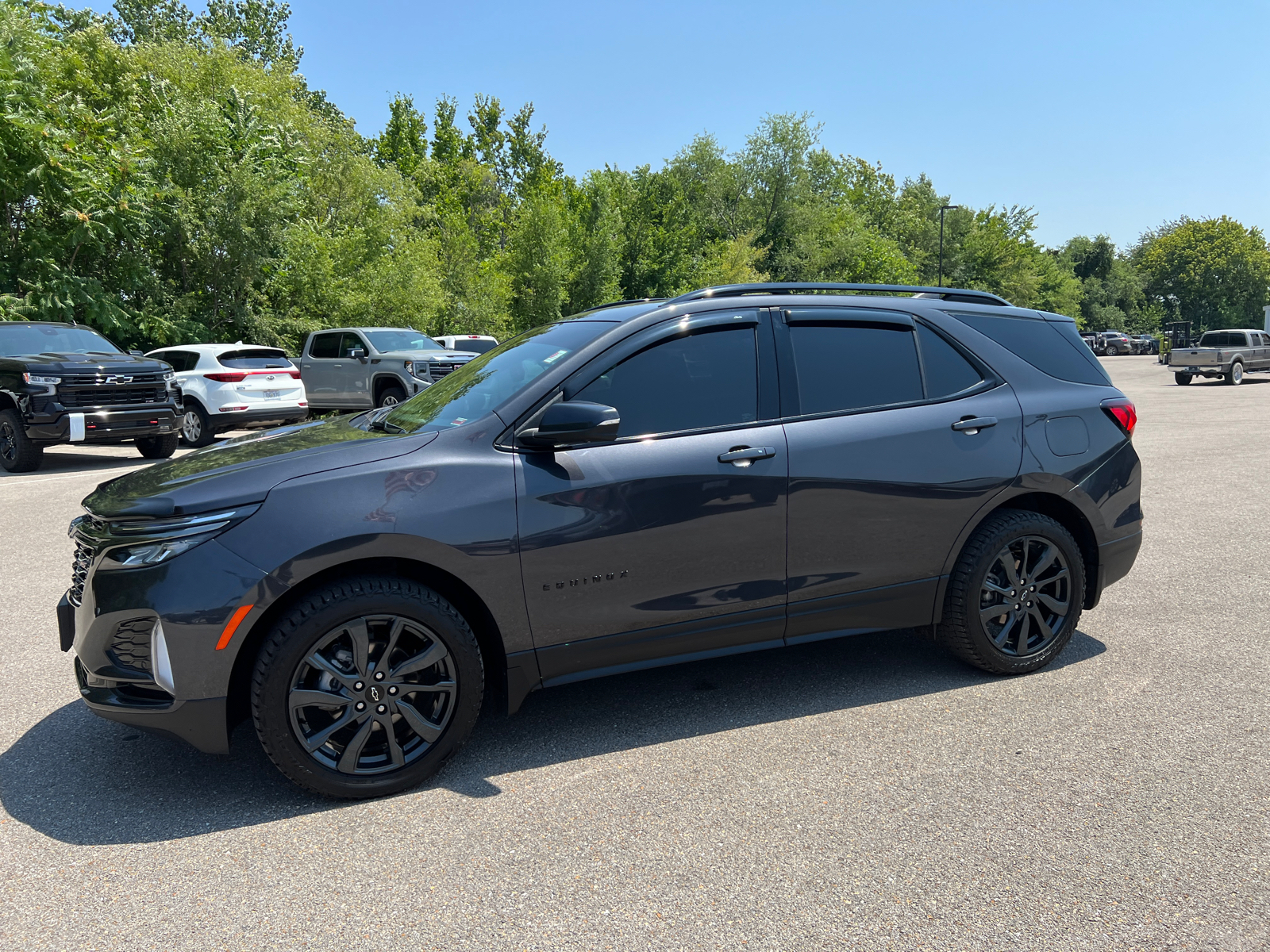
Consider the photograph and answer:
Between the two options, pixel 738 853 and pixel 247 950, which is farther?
pixel 738 853

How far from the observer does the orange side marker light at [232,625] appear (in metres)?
3.02

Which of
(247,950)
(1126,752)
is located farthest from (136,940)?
(1126,752)

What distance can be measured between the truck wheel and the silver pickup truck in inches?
1223

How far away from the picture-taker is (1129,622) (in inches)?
196

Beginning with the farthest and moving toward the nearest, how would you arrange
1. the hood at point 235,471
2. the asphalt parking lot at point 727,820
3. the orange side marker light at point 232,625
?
the hood at point 235,471 → the orange side marker light at point 232,625 → the asphalt parking lot at point 727,820

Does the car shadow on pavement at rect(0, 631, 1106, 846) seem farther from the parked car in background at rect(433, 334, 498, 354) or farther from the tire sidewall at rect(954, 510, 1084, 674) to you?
the parked car in background at rect(433, 334, 498, 354)

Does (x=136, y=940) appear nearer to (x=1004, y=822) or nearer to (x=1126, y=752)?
(x=1004, y=822)

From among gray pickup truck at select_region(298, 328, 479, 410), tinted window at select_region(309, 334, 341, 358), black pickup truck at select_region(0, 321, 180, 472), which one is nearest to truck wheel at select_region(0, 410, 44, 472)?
black pickup truck at select_region(0, 321, 180, 472)

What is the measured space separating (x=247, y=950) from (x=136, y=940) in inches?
12.6

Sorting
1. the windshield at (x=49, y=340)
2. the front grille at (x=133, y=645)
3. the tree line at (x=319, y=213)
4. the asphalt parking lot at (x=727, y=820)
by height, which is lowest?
the asphalt parking lot at (x=727, y=820)

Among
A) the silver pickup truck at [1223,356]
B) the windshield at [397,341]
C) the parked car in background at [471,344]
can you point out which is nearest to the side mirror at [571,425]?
the windshield at [397,341]

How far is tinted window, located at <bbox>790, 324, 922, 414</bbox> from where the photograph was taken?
3922mm

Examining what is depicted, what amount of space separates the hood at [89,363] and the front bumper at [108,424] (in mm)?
554

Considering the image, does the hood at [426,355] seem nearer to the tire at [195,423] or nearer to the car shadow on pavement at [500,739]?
the tire at [195,423]
